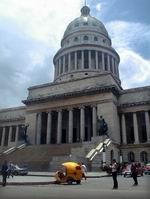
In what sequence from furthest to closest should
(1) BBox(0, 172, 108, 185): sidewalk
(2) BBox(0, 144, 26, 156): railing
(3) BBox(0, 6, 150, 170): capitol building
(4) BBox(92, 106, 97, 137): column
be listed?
(4) BBox(92, 106, 97, 137): column < (2) BBox(0, 144, 26, 156): railing < (3) BBox(0, 6, 150, 170): capitol building < (1) BBox(0, 172, 108, 185): sidewalk

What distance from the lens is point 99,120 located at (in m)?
45.1

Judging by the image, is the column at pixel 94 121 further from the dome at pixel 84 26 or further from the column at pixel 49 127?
the dome at pixel 84 26

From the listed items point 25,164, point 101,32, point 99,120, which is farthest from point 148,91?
point 101,32

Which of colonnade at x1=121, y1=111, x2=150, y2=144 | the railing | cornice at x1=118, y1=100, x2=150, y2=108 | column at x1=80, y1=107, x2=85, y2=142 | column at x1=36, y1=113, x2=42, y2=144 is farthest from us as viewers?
column at x1=36, y1=113, x2=42, y2=144

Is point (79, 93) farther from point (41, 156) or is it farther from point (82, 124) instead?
point (41, 156)

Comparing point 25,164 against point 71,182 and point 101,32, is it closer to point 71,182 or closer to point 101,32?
point 71,182

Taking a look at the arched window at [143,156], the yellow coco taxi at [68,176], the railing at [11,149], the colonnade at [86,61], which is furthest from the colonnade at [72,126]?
the yellow coco taxi at [68,176]

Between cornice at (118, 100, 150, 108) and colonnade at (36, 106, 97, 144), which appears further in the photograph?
cornice at (118, 100, 150, 108)

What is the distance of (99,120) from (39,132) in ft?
42.8

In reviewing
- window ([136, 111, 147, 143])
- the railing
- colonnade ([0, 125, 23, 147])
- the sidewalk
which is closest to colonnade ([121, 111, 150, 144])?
window ([136, 111, 147, 143])

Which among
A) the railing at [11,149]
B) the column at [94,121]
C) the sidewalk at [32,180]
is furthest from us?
the column at [94,121]

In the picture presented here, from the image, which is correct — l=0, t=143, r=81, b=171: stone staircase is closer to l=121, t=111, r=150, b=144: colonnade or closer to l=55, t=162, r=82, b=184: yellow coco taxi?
l=121, t=111, r=150, b=144: colonnade

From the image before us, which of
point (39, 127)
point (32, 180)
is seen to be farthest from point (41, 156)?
point (32, 180)

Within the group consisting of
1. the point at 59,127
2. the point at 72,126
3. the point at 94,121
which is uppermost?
the point at 94,121
